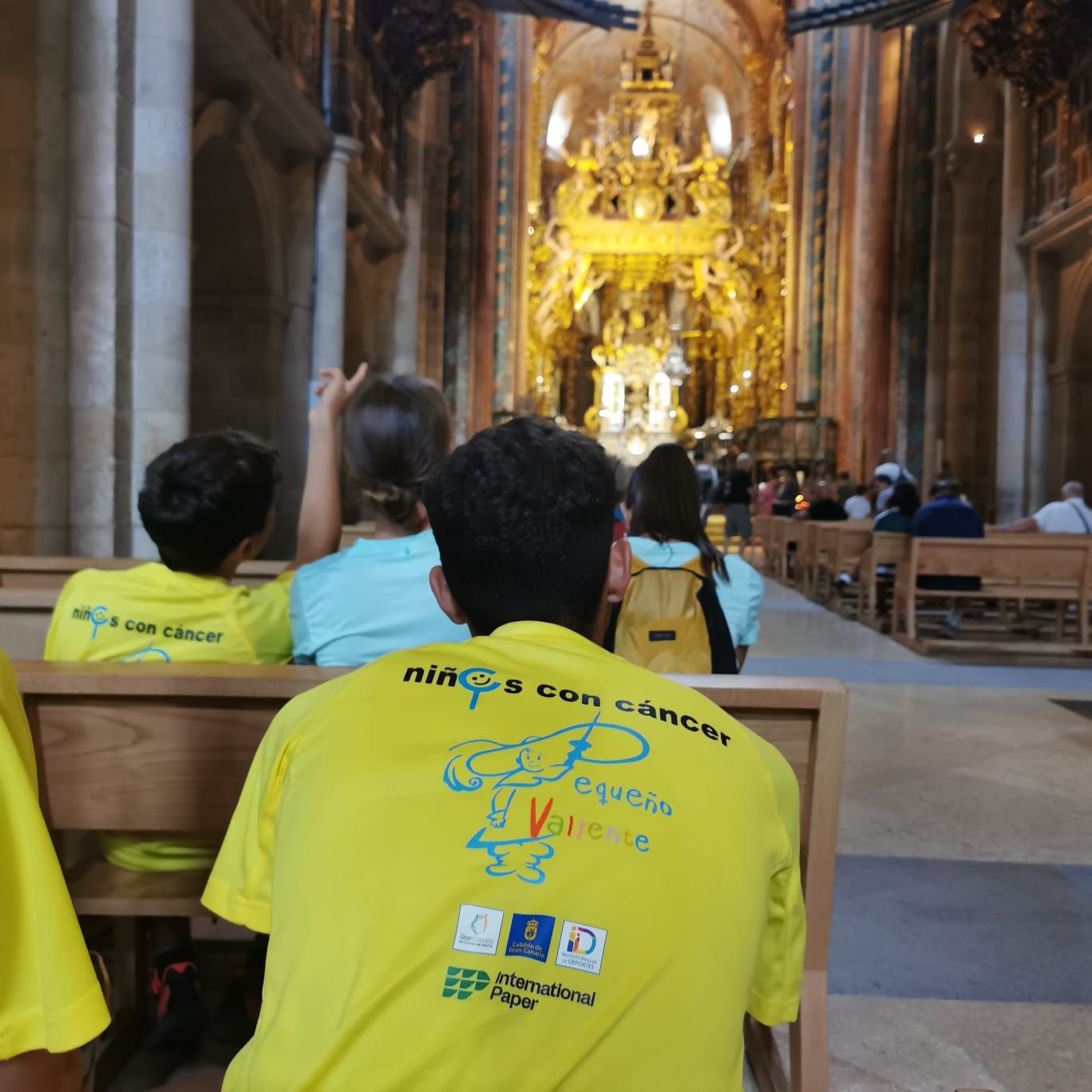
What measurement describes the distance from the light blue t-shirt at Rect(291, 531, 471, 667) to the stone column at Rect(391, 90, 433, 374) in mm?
14060

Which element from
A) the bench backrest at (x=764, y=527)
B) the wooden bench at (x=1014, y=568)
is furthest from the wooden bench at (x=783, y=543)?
the wooden bench at (x=1014, y=568)

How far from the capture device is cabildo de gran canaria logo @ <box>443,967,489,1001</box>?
909 mm

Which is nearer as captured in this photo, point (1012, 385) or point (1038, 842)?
point (1038, 842)

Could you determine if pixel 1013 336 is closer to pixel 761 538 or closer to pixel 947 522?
pixel 761 538

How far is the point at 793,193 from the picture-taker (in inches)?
1032

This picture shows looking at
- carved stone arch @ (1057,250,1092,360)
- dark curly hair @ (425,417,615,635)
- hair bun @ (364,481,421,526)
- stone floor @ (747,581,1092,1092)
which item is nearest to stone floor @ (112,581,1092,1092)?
stone floor @ (747,581,1092,1092)

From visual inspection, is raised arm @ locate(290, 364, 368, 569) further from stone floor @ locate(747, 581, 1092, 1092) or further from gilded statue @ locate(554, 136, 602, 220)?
gilded statue @ locate(554, 136, 602, 220)

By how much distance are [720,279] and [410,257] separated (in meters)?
20.2

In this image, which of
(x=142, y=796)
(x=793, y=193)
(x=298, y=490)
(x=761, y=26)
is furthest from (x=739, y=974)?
(x=761, y=26)

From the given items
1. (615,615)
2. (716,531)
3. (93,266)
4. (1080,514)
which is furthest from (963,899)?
(716,531)

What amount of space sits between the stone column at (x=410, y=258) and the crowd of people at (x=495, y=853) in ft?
49.5

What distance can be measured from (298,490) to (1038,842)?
32.6ft

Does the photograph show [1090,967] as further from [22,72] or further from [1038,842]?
[22,72]

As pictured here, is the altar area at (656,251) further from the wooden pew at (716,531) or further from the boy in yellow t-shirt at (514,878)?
the boy in yellow t-shirt at (514,878)
